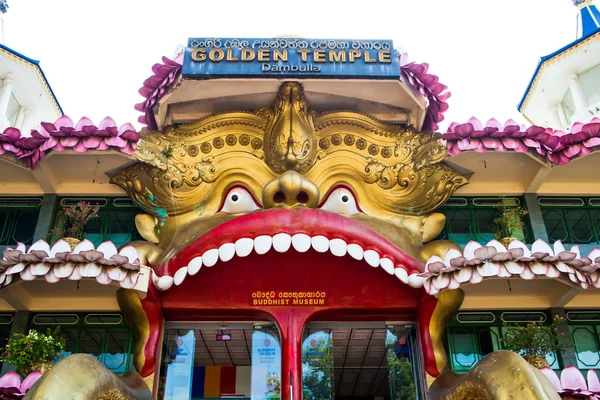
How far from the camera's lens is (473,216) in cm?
912

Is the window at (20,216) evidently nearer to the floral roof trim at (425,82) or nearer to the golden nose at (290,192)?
the golden nose at (290,192)

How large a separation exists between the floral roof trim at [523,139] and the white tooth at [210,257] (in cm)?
378

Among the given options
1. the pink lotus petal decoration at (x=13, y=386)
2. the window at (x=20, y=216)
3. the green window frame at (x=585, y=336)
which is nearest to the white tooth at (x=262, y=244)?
the pink lotus petal decoration at (x=13, y=386)

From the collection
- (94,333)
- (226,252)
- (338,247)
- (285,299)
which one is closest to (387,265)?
(338,247)

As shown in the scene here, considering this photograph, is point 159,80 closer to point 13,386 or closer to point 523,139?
point 13,386

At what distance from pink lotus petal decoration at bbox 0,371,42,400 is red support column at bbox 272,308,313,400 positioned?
3.13 metres

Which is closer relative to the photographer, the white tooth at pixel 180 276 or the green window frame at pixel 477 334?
the white tooth at pixel 180 276

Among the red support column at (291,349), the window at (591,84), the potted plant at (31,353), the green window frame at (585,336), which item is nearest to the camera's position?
the potted plant at (31,353)

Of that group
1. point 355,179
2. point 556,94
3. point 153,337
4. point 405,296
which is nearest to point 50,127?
point 153,337

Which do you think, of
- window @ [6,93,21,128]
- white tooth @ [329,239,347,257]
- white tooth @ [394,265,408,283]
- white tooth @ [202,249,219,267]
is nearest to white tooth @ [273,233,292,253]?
white tooth @ [329,239,347,257]

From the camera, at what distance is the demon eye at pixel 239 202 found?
8.45 m

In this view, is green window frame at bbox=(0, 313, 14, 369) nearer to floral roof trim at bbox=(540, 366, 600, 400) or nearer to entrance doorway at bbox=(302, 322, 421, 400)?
entrance doorway at bbox=(302, 322, 421, 400)

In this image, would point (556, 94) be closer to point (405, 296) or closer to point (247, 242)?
point (405, 296)

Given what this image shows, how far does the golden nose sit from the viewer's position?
314 inches
